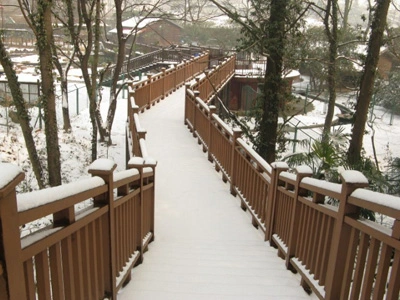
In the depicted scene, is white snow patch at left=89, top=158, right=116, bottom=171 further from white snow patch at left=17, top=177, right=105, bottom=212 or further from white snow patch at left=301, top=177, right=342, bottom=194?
white snow patch at left=301, top=177, right=342, bottom=194

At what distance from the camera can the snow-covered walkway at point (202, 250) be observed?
434 centimetres

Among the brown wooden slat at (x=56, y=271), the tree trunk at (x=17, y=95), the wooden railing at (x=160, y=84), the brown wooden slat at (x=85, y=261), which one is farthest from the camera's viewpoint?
the wooden railing at (x=160, y=84)

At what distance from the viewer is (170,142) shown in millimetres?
12039

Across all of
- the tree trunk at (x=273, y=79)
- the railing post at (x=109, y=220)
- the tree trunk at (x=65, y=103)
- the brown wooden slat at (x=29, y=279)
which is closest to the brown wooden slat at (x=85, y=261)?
the railing post at (x=109, y=220)

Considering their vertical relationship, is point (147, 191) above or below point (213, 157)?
above

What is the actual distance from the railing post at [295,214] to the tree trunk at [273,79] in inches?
253

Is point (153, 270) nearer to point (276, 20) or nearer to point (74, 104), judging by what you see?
point (276, 20)

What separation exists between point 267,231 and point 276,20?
6674 mm

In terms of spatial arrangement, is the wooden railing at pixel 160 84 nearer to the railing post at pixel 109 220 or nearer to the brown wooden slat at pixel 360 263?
the railing post at pixel 109 220

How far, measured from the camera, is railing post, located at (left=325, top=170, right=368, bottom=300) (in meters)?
3.18

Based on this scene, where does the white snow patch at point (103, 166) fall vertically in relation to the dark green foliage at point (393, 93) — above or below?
above

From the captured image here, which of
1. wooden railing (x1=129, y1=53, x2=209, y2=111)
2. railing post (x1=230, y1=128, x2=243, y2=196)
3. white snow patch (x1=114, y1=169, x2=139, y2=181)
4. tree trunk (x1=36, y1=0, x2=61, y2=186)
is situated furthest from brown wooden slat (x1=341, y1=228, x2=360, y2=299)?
wooden railing (x1=129, y1=53, x2=209, y2=111)

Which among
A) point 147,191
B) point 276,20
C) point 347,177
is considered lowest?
point 147,191

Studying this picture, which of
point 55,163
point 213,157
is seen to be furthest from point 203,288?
point 55,163
